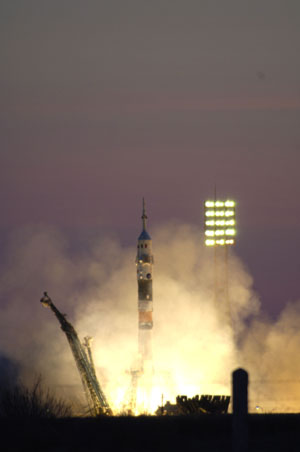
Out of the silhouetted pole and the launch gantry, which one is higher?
the launch gantry

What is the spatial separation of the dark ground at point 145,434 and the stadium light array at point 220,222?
7635 cm

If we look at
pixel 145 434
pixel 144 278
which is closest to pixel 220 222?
pixel 144 278

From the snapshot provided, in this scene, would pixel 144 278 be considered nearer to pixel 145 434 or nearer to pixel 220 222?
pixel 220 222

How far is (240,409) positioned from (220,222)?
272 ft

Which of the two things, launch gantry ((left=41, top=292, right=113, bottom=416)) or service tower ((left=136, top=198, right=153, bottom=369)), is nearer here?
launch gantry ((left=41, top=292, right=113, bottom=416))

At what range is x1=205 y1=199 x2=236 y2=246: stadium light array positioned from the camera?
106 m

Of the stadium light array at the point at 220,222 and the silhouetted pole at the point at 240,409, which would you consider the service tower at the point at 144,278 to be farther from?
the silhouetted pole at the point at 240,409

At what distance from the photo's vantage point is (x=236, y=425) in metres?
24.0

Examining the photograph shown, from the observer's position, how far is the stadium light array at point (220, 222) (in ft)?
348

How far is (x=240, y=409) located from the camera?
77.6 ft

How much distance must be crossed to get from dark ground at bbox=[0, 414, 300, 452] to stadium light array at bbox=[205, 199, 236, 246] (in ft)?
250

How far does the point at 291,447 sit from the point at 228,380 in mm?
96450

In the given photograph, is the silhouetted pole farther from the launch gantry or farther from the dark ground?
the launch gantry

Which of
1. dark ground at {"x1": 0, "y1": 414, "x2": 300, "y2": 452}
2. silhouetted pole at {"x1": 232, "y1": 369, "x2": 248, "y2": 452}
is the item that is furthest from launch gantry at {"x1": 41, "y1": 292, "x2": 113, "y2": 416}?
silhouetted pole at {"x1": 232, "y1": 369, "x2": 248, "y2": 452}
